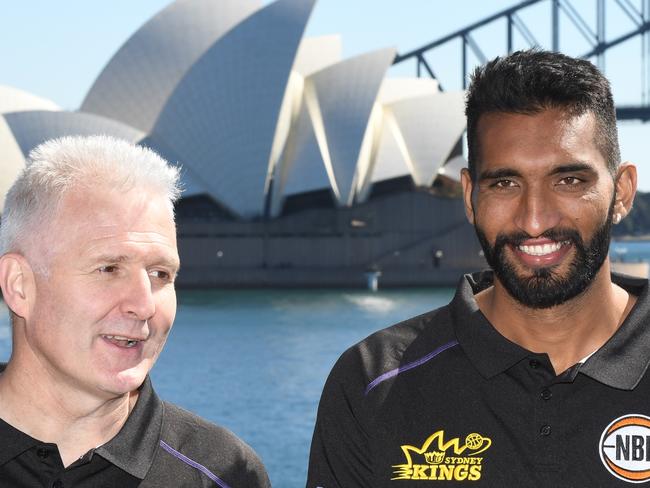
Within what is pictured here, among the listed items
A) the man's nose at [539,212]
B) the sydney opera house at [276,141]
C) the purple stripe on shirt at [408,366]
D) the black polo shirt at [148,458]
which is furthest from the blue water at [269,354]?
the man's nose at [539,212]

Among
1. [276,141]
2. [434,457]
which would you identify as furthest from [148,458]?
[276,141]

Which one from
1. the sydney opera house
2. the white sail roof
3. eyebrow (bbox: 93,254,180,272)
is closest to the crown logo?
eyebrow (bbox: 93,254,180,272)

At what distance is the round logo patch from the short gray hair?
2.77 feet

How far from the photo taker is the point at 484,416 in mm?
1923

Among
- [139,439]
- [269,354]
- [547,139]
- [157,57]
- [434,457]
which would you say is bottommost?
[269,354]

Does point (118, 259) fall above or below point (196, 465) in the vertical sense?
above

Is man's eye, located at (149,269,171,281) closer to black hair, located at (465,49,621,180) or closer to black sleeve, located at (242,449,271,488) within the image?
black sleeve, located at (242,449,271,488)

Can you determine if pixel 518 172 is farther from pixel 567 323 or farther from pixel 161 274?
pixel 161 274

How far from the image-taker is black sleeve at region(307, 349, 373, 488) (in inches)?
76.2

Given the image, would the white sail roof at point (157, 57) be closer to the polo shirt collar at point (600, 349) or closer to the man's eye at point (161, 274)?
the polo shirt collar at point (600, 349)

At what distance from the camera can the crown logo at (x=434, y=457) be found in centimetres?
190

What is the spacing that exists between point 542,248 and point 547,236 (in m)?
0.02

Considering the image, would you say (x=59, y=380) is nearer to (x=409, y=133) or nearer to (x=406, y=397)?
(x=406, y=397)

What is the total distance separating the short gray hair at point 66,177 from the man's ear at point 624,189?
78 centimetres
